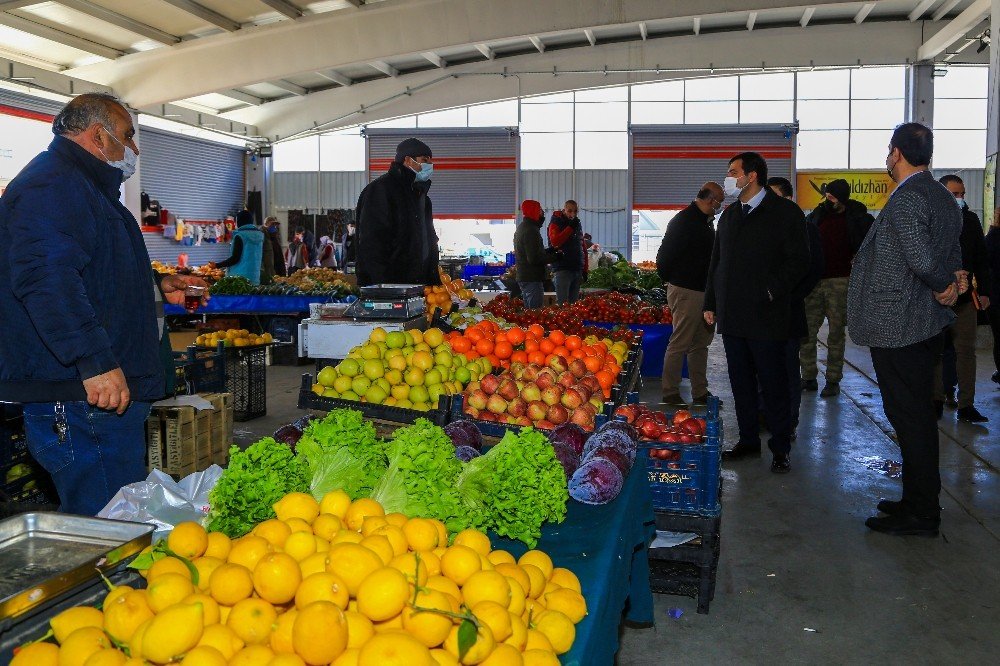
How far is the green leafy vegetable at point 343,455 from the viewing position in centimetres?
Result: 216

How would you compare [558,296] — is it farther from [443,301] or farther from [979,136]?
A: [979,136]

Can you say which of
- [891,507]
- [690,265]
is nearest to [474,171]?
[690,265]

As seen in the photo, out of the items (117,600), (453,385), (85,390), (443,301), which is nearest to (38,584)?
(117,600)

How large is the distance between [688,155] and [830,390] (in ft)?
46.0

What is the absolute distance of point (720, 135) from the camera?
69.5 ft

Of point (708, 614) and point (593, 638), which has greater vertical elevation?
point (593, 638)

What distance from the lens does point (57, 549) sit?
179 cm

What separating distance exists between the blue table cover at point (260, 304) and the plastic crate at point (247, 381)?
2377 millimetres

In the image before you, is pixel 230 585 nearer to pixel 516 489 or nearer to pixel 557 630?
pixel 557 630

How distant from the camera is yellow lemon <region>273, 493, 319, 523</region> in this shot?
1908 mm

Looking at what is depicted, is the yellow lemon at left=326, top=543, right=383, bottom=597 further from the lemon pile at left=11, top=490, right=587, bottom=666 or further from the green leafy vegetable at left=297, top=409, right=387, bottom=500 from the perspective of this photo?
the green leafy vegetable at left=297, top=409, right=387, bottom=500

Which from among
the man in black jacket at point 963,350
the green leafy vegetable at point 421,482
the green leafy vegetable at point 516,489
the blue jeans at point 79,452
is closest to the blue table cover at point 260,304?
the man in black jacket at point 963,350

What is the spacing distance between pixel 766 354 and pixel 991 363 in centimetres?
677

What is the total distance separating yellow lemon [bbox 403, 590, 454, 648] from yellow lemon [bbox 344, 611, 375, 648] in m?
0.06
